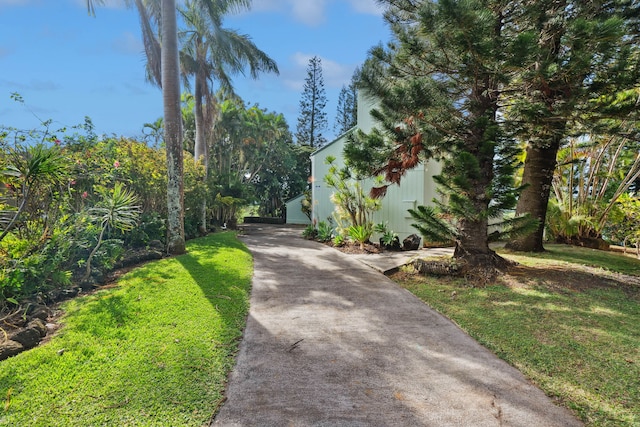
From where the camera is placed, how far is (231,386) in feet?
8.35

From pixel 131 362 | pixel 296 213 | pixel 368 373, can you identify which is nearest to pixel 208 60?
pixel 296 213

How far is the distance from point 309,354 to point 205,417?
3.80 feet

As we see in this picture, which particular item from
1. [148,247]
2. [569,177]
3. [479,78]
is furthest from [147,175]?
[569,177]

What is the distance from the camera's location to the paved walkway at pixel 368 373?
7.24ft

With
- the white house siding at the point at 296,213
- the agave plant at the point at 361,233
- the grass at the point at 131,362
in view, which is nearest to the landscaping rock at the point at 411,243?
the agave plant at the point at 361,233

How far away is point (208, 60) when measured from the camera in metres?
14.2

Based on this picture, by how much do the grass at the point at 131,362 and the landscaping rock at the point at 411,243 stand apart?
5.89m

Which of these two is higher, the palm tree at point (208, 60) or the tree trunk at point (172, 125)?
the palm tree at point (208, 60)

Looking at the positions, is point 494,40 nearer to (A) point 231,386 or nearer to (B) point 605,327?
(B) point 605,327

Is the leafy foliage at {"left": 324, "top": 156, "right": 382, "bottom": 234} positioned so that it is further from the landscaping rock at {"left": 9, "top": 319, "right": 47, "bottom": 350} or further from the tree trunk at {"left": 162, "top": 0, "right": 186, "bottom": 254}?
the landscaping rock at {"left": 9, "top": 319, "right": 47, "bottom": 350}

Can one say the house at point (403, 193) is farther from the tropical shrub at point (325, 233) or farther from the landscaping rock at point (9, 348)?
the landscaping rock at point (9, 348)

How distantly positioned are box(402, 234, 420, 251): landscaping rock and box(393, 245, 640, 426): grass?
308 cm

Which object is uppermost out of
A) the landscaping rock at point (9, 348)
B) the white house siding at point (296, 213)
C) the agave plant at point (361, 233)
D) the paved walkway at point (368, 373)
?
the white house siding at point (296, 213)

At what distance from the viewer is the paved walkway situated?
2.21 m
